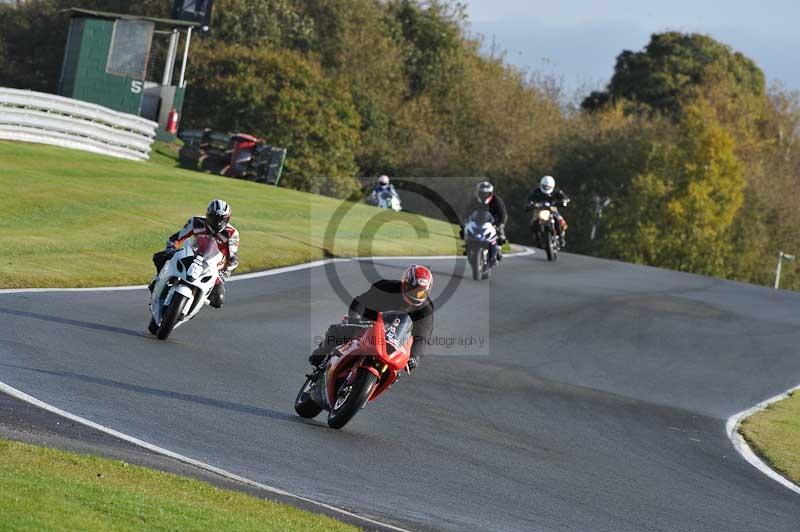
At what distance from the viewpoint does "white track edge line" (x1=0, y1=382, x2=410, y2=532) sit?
25.9ft

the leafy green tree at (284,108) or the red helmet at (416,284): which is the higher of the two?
the leafy green tree at (284,108)

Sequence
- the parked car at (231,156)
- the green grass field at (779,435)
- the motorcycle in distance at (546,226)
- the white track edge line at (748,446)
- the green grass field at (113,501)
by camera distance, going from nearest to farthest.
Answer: the green grass field at (113,501) < the white track edge line at (748,446) < the green grass field at (779,435) < the motorcycle in distance at (546,226) < the parked car at (231,156)

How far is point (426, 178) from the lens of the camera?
65.8 m


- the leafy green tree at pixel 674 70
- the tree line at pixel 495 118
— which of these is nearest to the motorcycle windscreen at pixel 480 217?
the tree line at pixel 495 118

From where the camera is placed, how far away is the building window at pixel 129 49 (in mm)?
41875

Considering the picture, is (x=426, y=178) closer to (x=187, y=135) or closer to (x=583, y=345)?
(x=187, y=135)

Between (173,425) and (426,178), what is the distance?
5656 centimetres

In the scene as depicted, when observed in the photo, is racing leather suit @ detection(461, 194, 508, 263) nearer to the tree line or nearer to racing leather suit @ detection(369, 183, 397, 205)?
racing leather suit @ detection(369, 183, 397, 205)

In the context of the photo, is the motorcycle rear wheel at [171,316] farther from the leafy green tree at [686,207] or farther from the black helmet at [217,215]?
the leafy green tree at [686,207]

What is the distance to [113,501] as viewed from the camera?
687 centimetres

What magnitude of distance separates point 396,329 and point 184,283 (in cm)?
404

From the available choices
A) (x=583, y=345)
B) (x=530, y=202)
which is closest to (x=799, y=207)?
(x=530, y=202)

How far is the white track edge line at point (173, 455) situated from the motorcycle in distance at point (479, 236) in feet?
46.0

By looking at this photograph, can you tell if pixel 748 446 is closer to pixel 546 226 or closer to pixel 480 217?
pixel 480 217
